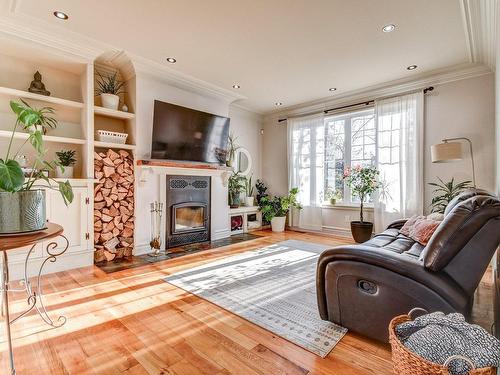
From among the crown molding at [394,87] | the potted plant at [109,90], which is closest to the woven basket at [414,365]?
the potted plant at [109,90]

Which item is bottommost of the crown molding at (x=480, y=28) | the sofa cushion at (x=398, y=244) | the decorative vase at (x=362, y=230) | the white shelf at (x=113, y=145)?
the decorative vase at (x=362, y=230)

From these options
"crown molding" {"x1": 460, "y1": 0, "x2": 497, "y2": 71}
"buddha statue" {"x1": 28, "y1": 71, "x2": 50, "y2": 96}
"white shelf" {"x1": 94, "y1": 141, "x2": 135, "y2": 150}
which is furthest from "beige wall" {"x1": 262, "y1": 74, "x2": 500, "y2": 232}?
"buddha statue" {"x1": 28, "y1": 71, "x2": 50, "y2": 96}

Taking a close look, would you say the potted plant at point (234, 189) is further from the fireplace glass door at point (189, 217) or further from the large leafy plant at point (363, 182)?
the large leafy plant at point (363, 182)

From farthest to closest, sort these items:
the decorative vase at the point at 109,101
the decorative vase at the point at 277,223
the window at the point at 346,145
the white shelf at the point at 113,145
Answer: the decorative vase at the point at 277,223 < the window at the point at 346,145 < the decorative vase at the point at 109,101 < the white shelf at the point at 113,145

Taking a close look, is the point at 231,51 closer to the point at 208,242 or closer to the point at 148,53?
the point at 148,53

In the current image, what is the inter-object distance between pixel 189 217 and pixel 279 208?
2096mm

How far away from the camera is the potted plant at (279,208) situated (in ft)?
17.7

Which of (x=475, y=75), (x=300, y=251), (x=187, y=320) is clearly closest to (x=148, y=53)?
(x=187, y=320)

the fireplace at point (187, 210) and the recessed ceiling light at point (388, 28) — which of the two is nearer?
the recessed ceiling light at point (388, 28)

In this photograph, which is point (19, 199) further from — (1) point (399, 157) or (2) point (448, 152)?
(1) point (399, 157)

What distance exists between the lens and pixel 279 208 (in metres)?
5.60

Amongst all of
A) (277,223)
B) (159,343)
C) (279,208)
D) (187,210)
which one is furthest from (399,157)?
(159,343)

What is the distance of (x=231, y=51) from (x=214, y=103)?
59.9 inches

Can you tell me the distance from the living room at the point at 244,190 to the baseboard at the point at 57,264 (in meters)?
0.02
